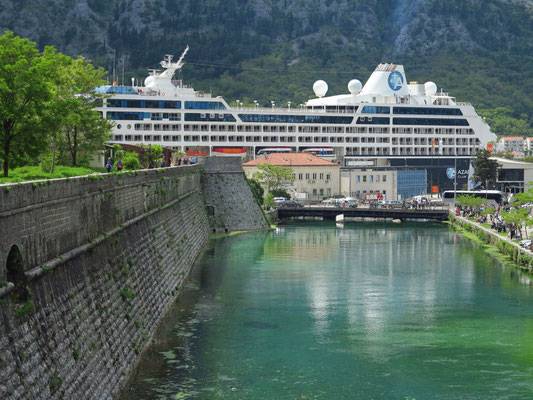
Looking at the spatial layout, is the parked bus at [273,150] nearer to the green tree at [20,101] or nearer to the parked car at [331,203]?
the parked car at [331,203]

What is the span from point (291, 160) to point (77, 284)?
87.8m

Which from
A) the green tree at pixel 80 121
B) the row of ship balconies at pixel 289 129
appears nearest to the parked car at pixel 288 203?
the row of ship balconies at pixel 289 129

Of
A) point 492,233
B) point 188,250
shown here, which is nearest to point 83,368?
point 188,250

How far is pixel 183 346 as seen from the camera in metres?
33.7

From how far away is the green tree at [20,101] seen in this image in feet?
120

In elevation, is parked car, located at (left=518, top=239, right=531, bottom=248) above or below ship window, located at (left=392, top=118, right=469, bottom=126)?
below

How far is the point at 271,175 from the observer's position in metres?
106

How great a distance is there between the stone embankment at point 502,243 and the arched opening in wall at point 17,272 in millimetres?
39634

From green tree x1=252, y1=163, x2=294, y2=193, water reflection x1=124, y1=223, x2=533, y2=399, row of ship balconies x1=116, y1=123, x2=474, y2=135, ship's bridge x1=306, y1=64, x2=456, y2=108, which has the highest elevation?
ship's bridge x1=306, y1=64, x2=456, y2=108

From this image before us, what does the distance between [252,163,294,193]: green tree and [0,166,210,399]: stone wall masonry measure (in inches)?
2536

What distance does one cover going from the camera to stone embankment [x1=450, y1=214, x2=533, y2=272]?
56.4 meters

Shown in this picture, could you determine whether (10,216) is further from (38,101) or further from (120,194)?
(38,101)

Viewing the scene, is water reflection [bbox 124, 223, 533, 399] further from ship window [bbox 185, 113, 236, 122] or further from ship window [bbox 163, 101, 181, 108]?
ship window [bbox 185, 113, 236, 122]

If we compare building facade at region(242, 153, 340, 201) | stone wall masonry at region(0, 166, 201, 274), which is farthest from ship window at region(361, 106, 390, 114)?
stone wall masonry at region(0, 166, 201, 274)
